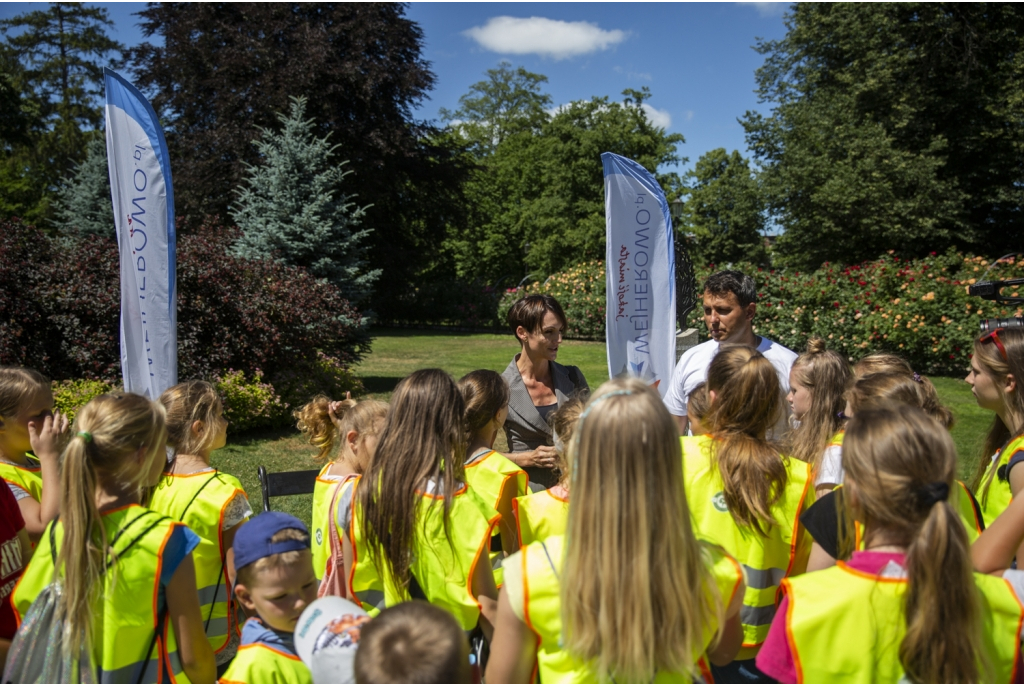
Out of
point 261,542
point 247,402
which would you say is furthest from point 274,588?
point 247,402

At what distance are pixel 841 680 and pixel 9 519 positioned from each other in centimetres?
261

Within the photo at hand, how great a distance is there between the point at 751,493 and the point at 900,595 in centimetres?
67

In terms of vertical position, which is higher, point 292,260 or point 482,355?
point 292,260

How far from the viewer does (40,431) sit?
110 inches

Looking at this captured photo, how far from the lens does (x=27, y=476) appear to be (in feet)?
9.29

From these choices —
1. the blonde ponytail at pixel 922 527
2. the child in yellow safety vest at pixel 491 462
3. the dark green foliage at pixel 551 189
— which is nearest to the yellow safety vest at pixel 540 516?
the child in yellow safety vest at pixel 491 462

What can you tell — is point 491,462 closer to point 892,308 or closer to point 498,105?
point 892,308

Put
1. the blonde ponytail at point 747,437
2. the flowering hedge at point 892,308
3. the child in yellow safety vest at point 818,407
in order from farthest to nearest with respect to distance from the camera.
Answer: the flowering hedge at point 892,308, the child in yellow safety vest at point 818,407, the blonde ponytail at point 747,437

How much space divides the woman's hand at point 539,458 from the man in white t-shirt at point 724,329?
0.79 m

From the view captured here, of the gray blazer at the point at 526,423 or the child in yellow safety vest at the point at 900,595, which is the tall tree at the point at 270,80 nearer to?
the gray blazer at the point at 526,423

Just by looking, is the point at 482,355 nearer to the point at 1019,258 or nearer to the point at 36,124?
the point at 1019,258

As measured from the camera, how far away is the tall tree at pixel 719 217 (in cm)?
3912

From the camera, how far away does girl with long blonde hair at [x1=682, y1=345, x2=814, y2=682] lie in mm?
2297

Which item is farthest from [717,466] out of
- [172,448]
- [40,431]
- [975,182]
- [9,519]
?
[975,182]
